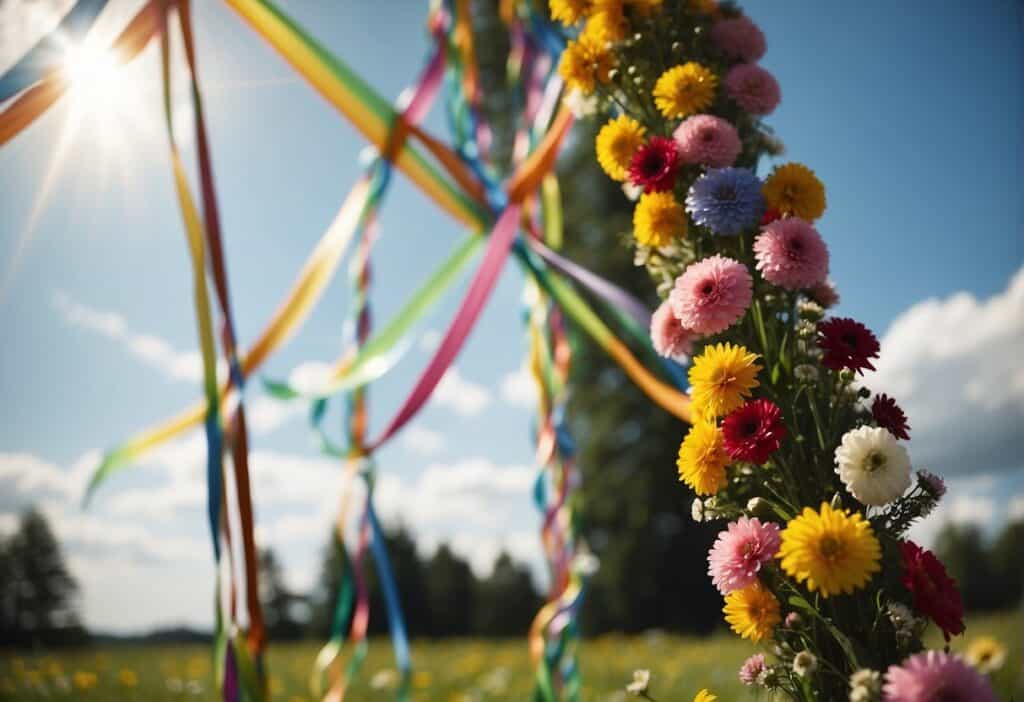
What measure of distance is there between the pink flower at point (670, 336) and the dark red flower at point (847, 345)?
22 centimetres

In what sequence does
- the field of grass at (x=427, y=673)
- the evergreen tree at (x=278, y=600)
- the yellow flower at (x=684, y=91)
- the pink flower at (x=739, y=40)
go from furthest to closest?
the evergreen tree at (x=278, y=600)
the field of grass at (x=427, y=673)
the pink flower at (x=739, y=40)
the yellow flower at (x=684, y=91)

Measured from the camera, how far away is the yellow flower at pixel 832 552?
0.84 meters

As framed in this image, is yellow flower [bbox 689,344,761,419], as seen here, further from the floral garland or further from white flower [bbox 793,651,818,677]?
white flower [bbox 793,651,818,677]

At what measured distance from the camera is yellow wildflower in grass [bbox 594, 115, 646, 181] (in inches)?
55.0

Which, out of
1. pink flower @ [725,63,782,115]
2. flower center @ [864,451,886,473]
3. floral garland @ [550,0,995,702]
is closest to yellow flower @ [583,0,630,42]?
floral garland @ [550,0,995,702]

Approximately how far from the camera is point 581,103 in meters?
1.58

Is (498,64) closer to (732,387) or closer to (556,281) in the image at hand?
(556,281)

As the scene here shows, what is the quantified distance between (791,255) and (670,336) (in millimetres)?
224

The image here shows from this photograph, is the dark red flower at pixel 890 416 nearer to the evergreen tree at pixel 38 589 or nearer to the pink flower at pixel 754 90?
the pink flower at pixel 754 90

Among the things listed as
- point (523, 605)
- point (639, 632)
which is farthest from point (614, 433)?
point (523, 605)

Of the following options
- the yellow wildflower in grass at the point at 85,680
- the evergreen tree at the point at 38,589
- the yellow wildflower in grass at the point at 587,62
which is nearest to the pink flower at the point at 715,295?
the yellow wildflower in grass at the point at 587,62

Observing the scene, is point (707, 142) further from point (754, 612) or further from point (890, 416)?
point (754, 612)

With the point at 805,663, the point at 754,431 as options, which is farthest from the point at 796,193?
the point at 805,663

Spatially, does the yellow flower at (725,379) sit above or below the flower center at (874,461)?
above
